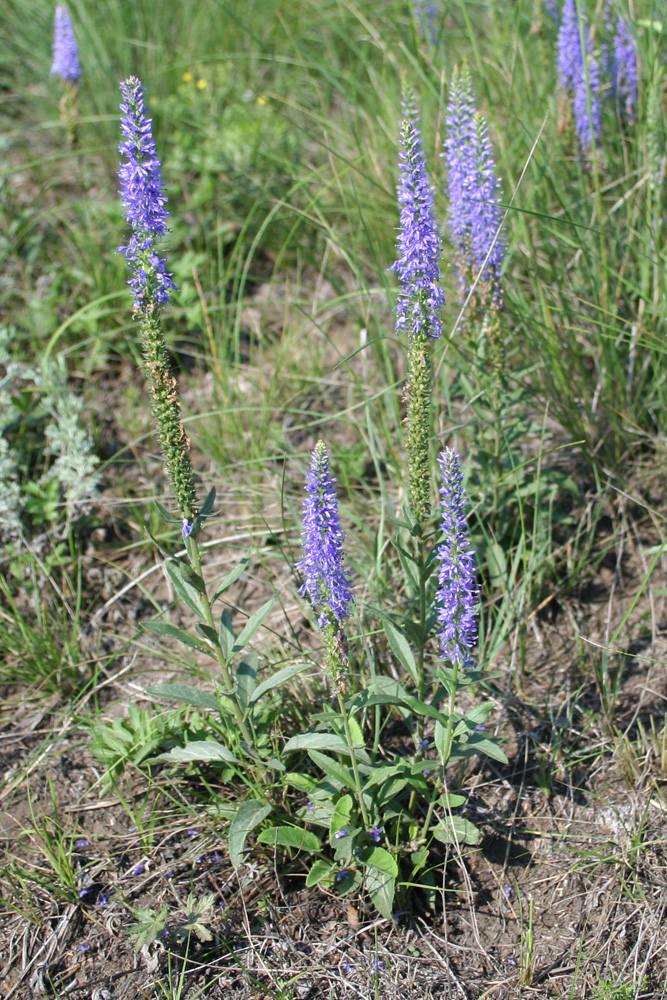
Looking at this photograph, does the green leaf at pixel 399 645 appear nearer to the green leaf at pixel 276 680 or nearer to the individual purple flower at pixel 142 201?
the green leaf at pixel 276 680

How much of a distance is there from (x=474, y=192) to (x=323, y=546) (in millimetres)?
1588

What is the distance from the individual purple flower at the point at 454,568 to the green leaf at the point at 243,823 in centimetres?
73

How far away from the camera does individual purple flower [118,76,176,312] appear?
80.9 inches

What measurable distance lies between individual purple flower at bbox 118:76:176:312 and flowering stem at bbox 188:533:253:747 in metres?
0.63

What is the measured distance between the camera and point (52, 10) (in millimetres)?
5688

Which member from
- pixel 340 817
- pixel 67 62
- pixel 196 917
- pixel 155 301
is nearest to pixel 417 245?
pixel 155 301

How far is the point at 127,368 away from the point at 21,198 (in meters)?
1.67

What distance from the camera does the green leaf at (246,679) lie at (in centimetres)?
243

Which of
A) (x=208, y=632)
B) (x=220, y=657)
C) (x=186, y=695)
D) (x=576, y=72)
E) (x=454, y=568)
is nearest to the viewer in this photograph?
(x=454, y=568)

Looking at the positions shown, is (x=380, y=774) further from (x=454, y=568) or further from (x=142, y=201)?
(x=142, y=201)

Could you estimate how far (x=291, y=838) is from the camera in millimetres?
2371

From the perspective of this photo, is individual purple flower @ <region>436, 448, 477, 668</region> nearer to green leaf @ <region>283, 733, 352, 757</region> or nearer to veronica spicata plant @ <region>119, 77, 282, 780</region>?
green leaf @ <region>283, 733, 352, 757</region>

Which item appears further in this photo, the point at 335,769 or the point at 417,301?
the point at 335,769

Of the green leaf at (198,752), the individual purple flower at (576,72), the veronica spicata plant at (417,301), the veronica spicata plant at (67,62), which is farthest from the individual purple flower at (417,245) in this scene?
the veronica spicata plant at (67,62)
